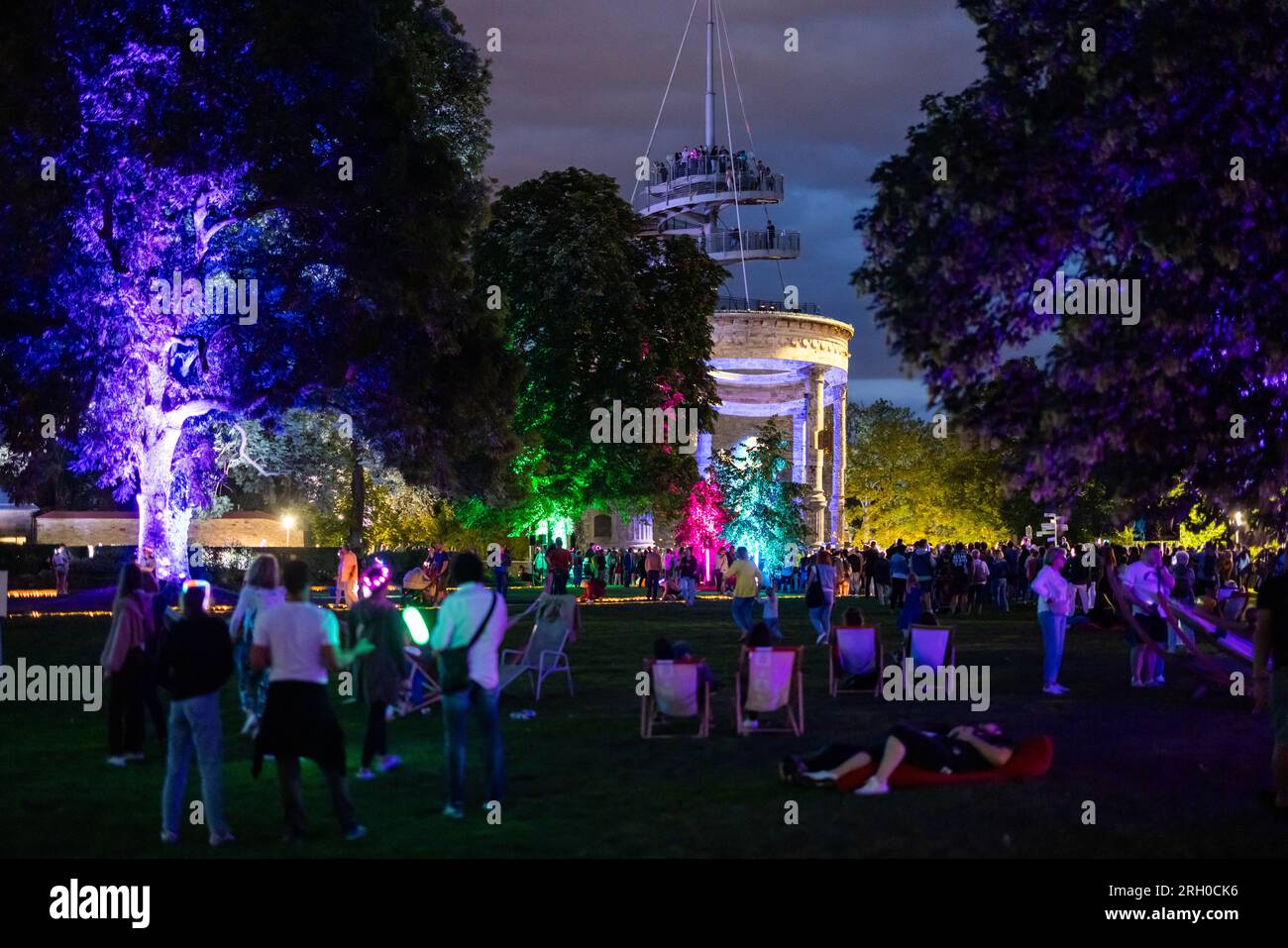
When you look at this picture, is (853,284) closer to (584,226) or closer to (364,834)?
(364,834)

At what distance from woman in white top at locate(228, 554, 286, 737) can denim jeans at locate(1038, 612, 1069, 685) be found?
939 centimetres

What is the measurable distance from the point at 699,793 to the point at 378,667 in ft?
10.3

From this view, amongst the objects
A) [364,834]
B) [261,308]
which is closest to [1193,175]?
[364,834]

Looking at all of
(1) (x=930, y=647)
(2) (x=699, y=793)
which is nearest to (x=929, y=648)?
(1) (x=930, y=647)

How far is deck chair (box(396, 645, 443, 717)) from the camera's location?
58.4 feet

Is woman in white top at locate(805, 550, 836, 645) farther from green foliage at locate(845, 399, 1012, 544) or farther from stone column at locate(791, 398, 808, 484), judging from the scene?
green foliage at locate(845, 399, 1012, 544)

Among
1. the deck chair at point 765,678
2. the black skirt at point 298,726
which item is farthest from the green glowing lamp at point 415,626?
the black skirt at point 298,726

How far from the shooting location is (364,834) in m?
10.4

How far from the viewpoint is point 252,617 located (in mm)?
14391

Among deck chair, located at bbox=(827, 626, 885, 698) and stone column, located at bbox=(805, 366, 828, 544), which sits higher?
stone column, located at bbox=(805, 366, 828, 544)

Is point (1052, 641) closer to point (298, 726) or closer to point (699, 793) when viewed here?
point (699, 793)

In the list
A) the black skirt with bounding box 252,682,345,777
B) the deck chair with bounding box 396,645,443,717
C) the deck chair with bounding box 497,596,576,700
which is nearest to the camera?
the black skirt with bounding box 252,682,345,777

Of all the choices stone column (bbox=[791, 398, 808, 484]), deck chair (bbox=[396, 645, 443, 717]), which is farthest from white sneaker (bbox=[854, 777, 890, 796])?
stone column (bbox=[791, 398, 808, 484])

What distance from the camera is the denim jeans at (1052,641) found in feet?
62.5
